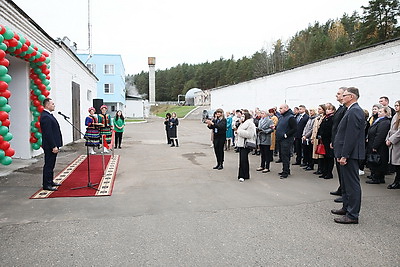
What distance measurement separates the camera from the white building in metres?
8.12

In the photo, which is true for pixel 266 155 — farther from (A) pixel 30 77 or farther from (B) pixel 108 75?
(B) pixel 108 75

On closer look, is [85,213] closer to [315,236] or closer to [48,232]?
[48,232]

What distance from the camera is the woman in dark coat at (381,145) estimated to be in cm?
692

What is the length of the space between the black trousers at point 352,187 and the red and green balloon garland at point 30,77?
6768 mm

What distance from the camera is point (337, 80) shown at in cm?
1181

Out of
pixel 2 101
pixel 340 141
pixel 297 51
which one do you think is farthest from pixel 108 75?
pixel 340 141

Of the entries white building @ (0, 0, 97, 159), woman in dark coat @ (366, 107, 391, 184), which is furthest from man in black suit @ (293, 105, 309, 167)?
white building @ (0, 0, 97, 159)

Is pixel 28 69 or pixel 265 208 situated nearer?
pixel 265 208

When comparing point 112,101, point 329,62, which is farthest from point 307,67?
point 112,101

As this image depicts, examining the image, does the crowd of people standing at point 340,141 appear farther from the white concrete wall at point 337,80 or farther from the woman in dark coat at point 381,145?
the white concrete wall at point 337,80

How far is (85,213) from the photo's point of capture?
4848 millimetres

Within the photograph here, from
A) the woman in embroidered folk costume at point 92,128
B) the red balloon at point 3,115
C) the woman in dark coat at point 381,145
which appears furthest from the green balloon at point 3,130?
the woman in dark coat at point 381,145

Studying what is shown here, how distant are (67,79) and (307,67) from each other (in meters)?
11.4

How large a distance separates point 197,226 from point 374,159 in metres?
4.98
